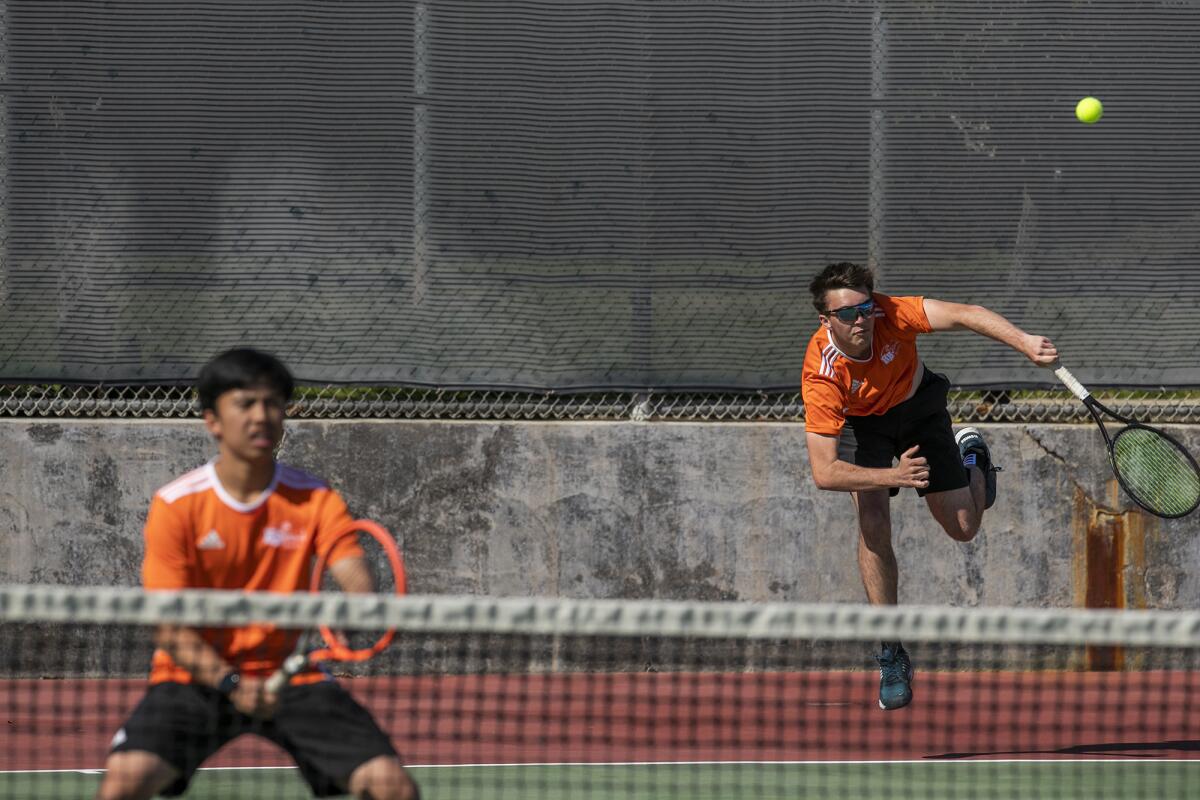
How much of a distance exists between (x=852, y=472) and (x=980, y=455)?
2.84ft

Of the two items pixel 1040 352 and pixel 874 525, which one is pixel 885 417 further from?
pixel 1040 352

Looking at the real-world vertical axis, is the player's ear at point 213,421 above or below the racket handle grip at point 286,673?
above

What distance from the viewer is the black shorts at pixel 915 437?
228 inches

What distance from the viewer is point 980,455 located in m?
6.02

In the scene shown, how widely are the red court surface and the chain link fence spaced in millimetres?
968

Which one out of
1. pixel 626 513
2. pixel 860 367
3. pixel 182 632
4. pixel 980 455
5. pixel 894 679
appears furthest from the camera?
pixel 626 513

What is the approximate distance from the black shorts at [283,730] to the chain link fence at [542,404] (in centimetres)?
337

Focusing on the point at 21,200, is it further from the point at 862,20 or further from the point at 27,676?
the point at 862,20

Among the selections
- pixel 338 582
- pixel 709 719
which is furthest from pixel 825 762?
pixel 338 582

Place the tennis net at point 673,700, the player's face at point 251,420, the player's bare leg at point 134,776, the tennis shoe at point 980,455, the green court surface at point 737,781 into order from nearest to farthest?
the player's bare leg at point 134,776
the tennis net at point 673,700
the player's face at point 251,420
the green court surface at point 737,781
the tennis shoe at point 980,455

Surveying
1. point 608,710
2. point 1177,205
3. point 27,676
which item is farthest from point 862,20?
point 27,676

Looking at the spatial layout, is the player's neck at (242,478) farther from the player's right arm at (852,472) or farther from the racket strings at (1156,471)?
the racket strings at (1156,471)

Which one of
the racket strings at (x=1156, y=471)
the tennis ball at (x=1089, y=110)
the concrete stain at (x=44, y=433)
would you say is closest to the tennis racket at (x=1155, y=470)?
the racket strings at (x=1156, y=471)

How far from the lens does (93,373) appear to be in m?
6.48
